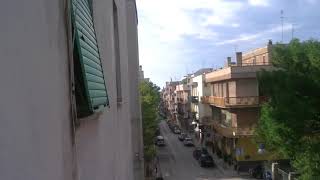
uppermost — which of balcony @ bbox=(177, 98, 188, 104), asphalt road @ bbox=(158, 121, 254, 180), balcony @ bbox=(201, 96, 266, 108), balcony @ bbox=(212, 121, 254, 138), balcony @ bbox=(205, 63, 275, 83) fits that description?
balcony @ bbox=(205, 63, 275, 83)

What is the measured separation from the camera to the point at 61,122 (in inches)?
93.6

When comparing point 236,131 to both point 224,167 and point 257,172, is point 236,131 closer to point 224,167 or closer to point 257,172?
point 224,167

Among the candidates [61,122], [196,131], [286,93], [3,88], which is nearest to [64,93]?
[61,122]

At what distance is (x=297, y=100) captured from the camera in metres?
23.1

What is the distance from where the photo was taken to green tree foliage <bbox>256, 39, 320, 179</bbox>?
2312cm

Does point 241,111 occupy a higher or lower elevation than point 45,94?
lower

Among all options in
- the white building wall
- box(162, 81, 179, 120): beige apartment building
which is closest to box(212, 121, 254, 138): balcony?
the white building wall

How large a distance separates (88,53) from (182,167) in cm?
4539

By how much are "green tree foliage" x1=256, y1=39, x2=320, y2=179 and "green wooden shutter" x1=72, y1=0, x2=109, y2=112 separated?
19.7 metres

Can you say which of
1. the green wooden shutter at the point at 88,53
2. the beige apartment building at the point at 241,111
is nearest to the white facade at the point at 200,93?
the beige apartment building at the point at 241,111

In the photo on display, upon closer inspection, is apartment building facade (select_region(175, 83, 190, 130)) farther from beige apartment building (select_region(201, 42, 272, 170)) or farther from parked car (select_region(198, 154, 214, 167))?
beige apartment building (select_region(201, 42, 272, 170))

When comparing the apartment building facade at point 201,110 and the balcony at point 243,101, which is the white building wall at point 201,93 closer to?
the apartment building facade at point 201,110

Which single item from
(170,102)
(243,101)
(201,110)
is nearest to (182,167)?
(243,101)

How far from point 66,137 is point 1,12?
34.5 inches
